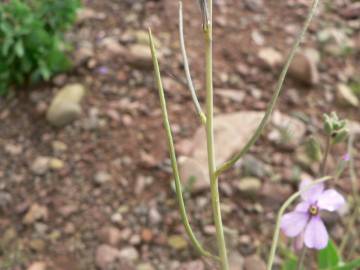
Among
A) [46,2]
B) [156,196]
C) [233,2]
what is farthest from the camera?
[233,2]

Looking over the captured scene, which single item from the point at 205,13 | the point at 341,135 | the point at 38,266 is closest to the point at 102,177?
the point at 38,266

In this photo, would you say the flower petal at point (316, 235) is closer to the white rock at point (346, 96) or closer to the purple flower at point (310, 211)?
Answer: the purple flower at point (310, 211)

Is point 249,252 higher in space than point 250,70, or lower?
lower

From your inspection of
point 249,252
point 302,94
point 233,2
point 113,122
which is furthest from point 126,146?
point 233,2

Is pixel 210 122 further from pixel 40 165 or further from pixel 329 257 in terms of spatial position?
pixel 40 165

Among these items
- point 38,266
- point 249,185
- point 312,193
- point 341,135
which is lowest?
point 38,266

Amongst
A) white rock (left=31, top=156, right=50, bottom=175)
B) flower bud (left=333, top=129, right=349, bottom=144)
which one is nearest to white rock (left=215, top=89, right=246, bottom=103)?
white rock (left=31, top=156, right=50, bottom=175)

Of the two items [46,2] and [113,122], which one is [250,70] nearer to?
[113,122]
